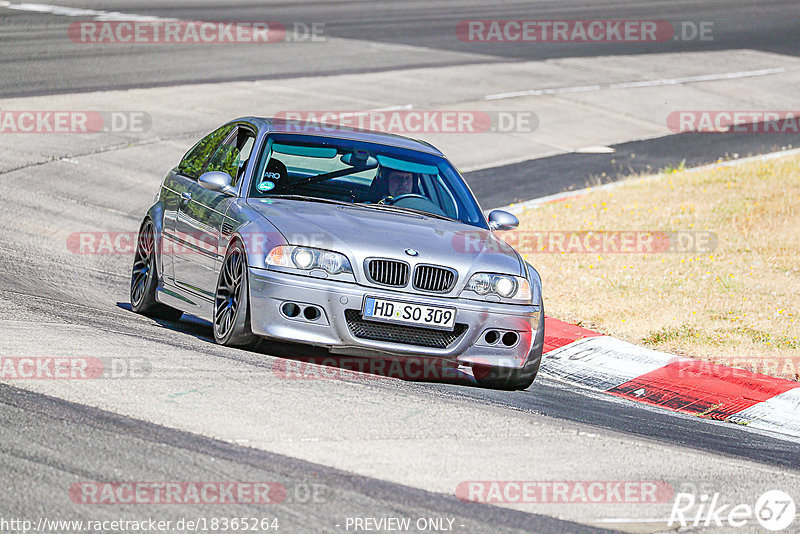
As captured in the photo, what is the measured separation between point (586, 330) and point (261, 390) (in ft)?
15.5

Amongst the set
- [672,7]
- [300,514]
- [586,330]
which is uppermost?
[672,7]

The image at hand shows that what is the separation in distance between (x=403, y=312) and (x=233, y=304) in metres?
1.11

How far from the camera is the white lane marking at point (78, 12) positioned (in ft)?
88.0

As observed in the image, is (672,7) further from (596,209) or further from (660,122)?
(596,209)

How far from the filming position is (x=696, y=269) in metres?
12.7

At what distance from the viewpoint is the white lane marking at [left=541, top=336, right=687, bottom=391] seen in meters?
9.16

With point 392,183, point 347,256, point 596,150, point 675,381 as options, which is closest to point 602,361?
point 675,381

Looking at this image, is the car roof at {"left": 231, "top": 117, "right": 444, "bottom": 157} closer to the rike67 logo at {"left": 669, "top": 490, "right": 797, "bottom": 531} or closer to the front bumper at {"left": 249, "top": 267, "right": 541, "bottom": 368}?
the front bumper at {"left": 249, "top": 267, "right": 541, "bottom": 368}

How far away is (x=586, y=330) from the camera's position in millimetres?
10406

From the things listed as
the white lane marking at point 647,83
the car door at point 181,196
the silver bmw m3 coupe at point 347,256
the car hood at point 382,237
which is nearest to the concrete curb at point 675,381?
the silver bmw m3 coupe at point 347,256

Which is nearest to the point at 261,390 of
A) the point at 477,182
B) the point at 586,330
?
the point at 586,330

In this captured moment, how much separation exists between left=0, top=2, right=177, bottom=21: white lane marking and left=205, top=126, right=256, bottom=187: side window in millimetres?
18654

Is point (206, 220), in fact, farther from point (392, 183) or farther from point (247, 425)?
point (247, 425)

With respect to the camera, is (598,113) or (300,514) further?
(598,113)
